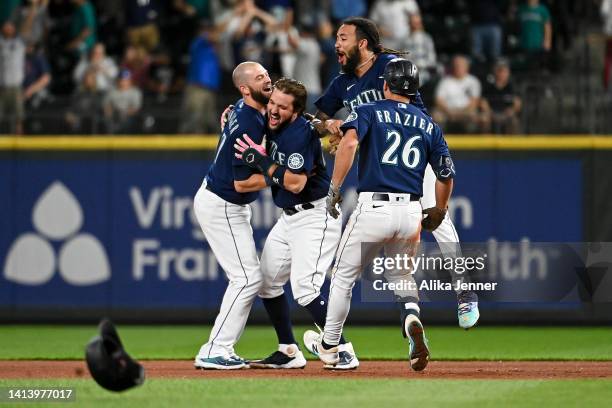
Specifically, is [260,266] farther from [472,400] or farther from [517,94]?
[517,94]

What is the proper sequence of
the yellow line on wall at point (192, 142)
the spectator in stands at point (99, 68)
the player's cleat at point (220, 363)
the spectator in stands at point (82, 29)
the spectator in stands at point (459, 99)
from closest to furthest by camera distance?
the player's cleat at point (220, 363)
the yellow line on wall at point (192, 142)
the spectator in stands at point (459, 99)
the spectator in stands at point (99, 68)
the spectator in stands at point (82, 29)

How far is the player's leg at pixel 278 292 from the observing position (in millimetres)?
9508

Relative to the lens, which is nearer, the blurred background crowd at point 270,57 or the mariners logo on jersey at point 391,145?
the mariners logo on jersey at point 391,145

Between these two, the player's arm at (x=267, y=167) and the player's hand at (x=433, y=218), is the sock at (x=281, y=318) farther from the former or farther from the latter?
the player's hand at (x=433, y=218)

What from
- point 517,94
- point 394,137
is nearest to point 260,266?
point 394,137

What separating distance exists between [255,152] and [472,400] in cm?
251

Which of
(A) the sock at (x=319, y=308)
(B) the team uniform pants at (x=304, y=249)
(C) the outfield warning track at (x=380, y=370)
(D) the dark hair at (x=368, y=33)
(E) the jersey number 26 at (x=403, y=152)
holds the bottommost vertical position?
(C) the outfield warning track at (x=380, y=370)

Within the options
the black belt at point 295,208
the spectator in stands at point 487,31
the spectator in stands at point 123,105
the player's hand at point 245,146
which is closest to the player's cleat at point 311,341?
the black belt at point 295,208

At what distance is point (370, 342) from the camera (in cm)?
1219

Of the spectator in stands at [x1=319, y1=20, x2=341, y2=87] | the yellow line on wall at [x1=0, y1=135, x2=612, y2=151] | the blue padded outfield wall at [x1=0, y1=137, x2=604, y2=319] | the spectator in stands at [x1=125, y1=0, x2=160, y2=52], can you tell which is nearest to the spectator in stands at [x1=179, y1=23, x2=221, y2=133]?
the yellow line on wall at [x1=0, y1=135, x2=612, y2=151]

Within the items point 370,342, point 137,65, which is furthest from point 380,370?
point 137,65

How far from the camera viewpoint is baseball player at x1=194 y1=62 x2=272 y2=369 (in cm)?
930

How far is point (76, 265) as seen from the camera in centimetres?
1388

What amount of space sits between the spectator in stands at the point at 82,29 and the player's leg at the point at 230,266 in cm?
755
